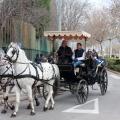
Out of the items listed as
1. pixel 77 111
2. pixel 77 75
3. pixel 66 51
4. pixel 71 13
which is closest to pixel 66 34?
pixel 66 51

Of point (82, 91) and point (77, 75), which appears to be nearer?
point (82, 91)

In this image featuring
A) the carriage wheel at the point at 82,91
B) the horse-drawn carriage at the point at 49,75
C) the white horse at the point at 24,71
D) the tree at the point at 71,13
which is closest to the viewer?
the white horse at the point at 24,71

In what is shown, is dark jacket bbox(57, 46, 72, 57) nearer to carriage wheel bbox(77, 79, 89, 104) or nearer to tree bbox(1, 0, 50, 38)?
carriage wheel bbox(77, 79, 89, 104)

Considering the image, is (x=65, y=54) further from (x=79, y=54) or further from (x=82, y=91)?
(x=82, y=91)

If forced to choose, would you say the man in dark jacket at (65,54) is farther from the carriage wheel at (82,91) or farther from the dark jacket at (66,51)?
the carriage wheel at (82,91)

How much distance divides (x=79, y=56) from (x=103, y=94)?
257 centimetres

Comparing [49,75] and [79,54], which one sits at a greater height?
[79,54]

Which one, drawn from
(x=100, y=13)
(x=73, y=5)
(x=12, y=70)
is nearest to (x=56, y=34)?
(x=12, y=70)

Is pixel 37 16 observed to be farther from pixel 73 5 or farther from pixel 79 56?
pixel 73 5

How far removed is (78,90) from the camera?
10648 mm

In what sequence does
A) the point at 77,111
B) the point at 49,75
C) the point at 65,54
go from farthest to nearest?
the point at 65,54 → the point at 49,75 → the point at 77,111

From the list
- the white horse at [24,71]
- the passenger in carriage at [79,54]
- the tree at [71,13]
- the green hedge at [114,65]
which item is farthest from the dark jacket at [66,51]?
the tree at [71,13]

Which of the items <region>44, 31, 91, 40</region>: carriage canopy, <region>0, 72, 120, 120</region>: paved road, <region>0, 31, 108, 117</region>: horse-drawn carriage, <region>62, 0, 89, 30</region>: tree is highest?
<region>62, 0, 89, 30</region>: tree

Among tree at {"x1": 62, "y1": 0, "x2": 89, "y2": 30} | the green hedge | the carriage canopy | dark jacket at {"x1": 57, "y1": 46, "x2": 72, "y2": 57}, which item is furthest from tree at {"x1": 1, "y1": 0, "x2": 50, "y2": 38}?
tree at {"x1": 62, "y1": 0, "x2": 89, "y2": 30}
